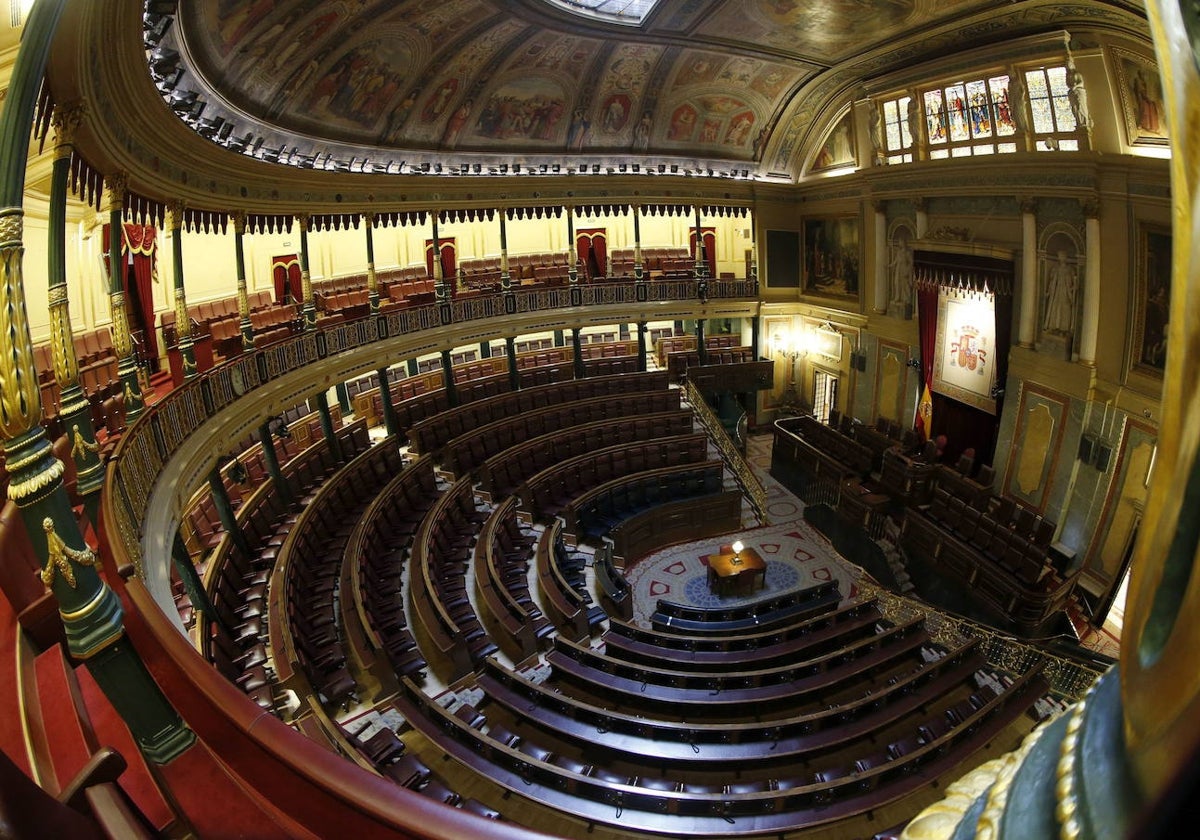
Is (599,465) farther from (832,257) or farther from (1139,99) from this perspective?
(1139,99)

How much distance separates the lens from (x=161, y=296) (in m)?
14.8

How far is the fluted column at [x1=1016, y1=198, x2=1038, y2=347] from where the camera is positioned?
13070 millimetres

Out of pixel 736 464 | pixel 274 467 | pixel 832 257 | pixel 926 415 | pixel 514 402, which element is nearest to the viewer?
pixel 274 467

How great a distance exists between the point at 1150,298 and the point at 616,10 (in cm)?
1228

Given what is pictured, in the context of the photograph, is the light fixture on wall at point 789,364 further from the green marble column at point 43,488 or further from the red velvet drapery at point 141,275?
the green marble column at point 43,488

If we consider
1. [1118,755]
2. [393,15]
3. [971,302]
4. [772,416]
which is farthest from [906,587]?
[393,15]

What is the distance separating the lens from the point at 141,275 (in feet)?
34.5

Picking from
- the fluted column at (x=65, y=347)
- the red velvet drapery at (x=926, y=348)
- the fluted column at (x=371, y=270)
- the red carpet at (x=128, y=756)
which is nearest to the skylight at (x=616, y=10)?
the fluted column at (x=371, y=270)

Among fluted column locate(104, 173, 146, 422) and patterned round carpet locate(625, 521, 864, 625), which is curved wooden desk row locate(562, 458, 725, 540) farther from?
fluted column locate(104, 173, 146, 422)

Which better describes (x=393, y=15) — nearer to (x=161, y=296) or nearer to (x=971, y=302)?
(x=161, y=296)

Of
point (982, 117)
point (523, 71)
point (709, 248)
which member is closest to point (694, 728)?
point (982, 117)

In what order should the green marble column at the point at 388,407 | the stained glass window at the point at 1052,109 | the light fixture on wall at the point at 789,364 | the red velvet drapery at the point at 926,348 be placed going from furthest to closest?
the light fixture on wall at the point at 789,364 < the red velvet drapery at the point at 926,348 < the green marble column at the point at 388,407 < the stained glass window at the point at 1052,109

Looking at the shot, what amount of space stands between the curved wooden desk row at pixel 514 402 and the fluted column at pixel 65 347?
9968 millimetres

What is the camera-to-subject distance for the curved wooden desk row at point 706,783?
6359 mm
